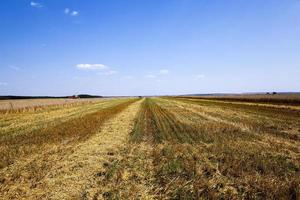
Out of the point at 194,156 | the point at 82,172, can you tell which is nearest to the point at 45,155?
the point at 82,172

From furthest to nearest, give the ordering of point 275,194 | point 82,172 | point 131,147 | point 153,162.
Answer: point 131,147, point 153,162, point 82,172, point 275,194

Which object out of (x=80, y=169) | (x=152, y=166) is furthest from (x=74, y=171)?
(x=152, y=166)

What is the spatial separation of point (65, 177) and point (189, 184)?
3242 millimetres

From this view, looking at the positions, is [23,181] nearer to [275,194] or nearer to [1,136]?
[275,194]

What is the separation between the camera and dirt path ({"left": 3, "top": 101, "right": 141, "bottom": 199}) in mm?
6617

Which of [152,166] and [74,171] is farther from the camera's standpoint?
[152,166]

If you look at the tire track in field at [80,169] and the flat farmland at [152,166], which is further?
the tire track in field at [80,169]

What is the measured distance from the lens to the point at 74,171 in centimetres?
838

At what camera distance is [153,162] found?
9141mm

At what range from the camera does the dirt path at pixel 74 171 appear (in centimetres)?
662

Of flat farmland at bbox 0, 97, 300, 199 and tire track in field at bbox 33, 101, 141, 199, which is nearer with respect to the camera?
flat farmland at bbox 0, 97, 300, 199

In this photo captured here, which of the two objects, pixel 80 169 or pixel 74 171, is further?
pixel 80 169

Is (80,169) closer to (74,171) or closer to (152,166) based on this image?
(74,171)

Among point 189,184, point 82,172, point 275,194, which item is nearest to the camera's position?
point 275,194
